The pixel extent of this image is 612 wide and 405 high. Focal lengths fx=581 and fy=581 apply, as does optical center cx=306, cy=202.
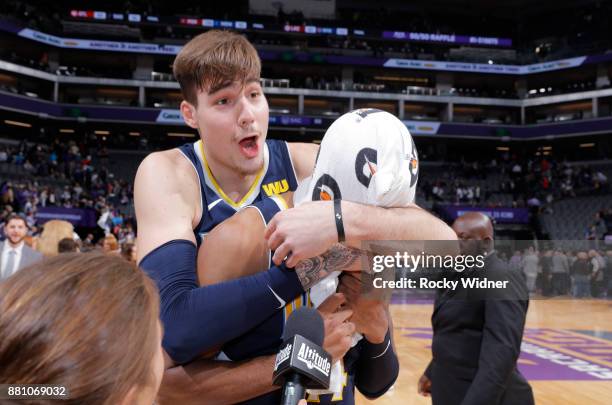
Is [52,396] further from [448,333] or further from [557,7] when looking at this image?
[557,7]

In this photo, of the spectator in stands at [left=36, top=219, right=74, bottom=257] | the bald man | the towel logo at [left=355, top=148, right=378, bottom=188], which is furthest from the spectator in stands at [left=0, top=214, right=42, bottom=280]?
the towel logo at [left=355, top=148, right=378, bottom=188]

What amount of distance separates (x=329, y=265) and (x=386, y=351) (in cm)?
56

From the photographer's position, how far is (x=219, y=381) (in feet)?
5.16

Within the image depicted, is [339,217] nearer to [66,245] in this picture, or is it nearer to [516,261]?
[516,261]

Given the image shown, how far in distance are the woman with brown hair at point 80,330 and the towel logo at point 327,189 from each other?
1.91ft

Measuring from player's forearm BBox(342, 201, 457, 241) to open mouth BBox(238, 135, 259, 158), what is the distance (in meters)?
0.62

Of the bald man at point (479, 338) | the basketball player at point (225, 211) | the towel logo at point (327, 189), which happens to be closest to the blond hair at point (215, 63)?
the basketball player at point (225, 211)

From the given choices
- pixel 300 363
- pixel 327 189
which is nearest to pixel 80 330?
pixel 300 363

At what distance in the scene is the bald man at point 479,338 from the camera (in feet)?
9.65

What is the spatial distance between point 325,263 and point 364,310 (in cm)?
26

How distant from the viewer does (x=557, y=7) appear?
38.3 meters

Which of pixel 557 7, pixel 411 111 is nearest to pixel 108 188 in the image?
pixel 411 111

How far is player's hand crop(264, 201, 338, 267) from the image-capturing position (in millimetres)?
1352

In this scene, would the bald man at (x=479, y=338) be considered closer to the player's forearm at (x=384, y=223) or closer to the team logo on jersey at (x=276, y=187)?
the team logo on jersey at (x=276, y=187)
